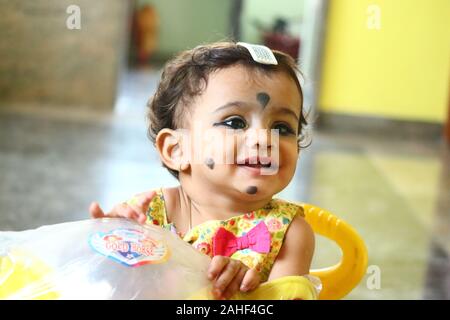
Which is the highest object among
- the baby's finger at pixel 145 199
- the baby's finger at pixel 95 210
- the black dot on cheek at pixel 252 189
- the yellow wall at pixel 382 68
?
the black dot on cheek at pixel 252 189

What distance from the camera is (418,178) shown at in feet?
9.34

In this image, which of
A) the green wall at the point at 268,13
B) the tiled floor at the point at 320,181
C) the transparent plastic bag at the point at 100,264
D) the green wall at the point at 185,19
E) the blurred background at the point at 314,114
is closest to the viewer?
the transparent plastic bag at the point at 100,264

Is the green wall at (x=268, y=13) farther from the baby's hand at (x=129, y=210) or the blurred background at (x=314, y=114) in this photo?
the baby's hand at (x=129, y=210)

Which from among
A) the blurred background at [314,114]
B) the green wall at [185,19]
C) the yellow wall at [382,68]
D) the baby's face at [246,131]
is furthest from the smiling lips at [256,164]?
the green wall at [185,19]

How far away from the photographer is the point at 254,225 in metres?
0.82

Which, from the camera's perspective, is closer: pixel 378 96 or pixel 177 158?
pixel 177 158

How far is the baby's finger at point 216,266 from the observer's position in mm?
700

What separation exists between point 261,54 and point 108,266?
259mm

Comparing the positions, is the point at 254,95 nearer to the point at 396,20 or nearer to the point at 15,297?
the point at 15,297

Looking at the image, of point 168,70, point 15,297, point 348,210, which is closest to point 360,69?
point 348,210

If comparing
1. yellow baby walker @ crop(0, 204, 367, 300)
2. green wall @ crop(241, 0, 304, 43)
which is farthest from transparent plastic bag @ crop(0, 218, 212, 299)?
green wall @ crop(241, 0, 304, 43)

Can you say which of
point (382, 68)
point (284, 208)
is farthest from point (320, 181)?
point (284, 208)
